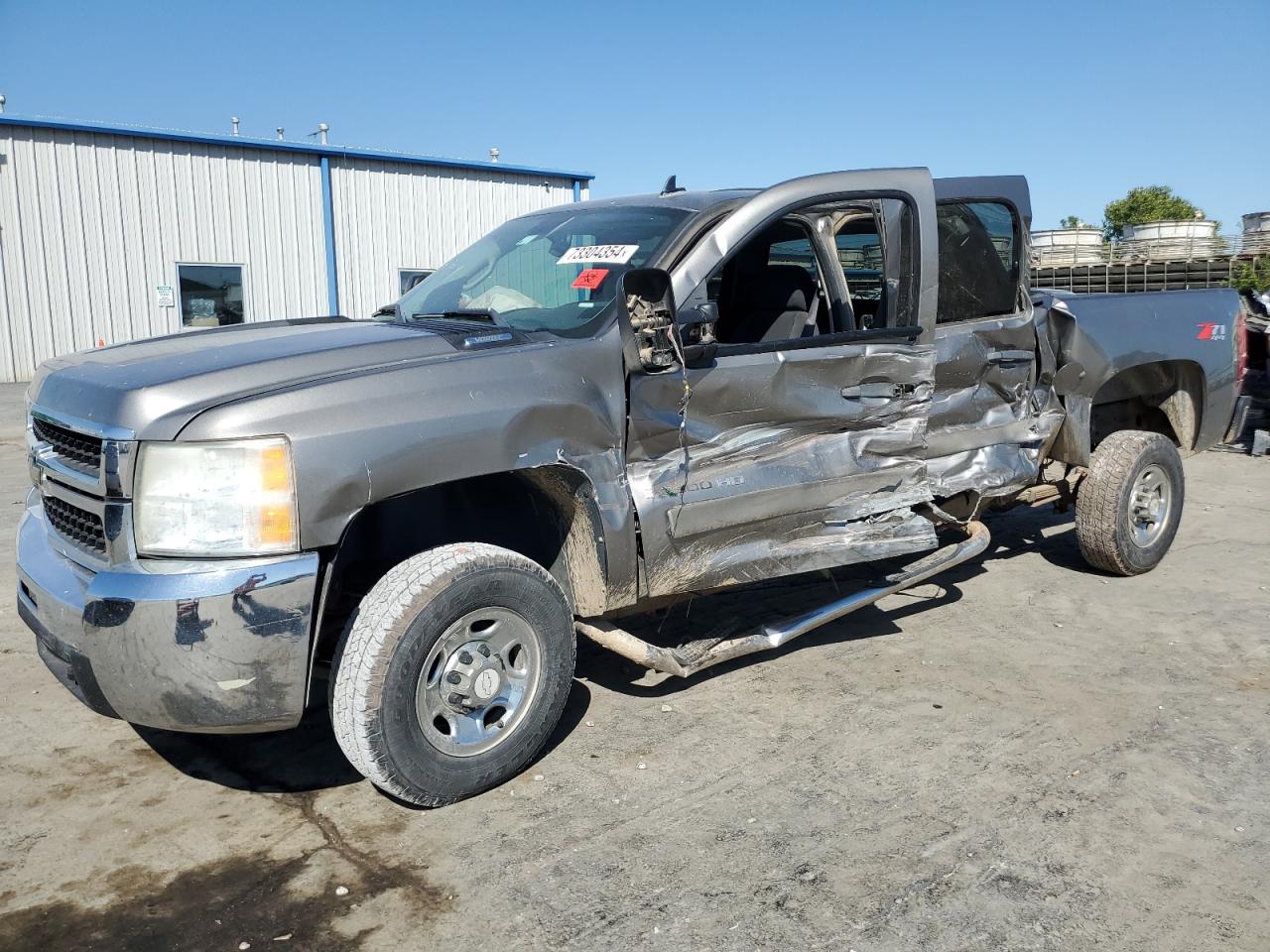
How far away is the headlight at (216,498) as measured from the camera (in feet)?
9.21

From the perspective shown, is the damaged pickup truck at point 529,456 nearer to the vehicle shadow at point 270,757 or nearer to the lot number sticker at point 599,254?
the lot number sticker at point 599,254

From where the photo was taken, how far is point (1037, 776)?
3451mm

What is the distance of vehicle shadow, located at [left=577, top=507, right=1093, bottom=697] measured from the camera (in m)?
4.43

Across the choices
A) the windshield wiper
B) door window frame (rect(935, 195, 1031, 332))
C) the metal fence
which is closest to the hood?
the windshield wiper

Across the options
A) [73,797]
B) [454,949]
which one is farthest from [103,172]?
[454,949]

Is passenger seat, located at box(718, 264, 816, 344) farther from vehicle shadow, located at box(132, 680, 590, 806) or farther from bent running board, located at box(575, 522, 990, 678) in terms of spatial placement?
vehicle shadow, located at box(132, 680, 590, 806)

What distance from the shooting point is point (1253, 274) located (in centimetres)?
2019

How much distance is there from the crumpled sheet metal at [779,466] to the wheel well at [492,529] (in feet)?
0.66

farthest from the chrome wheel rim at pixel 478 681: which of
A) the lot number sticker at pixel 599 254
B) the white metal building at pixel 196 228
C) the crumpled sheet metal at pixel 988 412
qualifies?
the white metal building at pixel 196 228

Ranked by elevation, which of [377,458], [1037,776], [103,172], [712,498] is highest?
[103,172]

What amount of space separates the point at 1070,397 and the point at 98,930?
4757 mm

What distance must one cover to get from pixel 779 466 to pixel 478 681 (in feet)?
4.60

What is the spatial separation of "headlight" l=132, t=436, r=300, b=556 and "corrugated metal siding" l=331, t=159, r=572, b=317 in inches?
644

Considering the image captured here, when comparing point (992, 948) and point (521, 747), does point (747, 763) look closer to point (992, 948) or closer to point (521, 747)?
point (521, 747)
